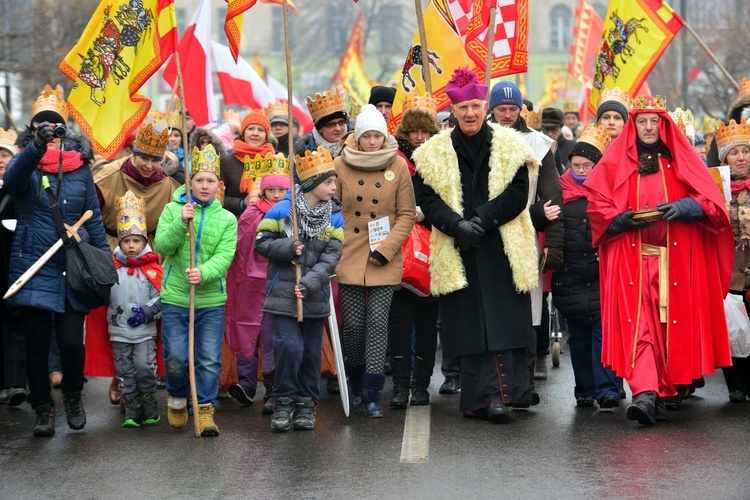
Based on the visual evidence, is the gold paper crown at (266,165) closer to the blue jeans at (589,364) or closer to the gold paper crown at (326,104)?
the gold paper crown at (326,104)

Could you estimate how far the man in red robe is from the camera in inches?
369

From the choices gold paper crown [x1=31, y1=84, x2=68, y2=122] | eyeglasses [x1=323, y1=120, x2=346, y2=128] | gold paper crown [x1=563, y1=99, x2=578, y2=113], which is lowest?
eyeglasses [x1=323, y1=120, x2=346, y2=128]

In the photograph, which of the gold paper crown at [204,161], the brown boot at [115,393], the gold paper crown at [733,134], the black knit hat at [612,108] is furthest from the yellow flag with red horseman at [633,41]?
the brown boot at [115,393]

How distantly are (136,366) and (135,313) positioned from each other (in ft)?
1.13

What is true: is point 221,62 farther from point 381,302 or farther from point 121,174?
point 381,302

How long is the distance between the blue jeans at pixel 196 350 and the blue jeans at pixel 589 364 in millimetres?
2487

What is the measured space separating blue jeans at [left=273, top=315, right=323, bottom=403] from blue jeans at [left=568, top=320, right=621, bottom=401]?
6.07 feet

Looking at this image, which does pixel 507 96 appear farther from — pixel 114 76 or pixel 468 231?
pixel 114 76

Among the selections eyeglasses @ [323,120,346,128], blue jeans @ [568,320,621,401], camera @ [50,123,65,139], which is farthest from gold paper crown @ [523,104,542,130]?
camera @ [50,123,65,139]

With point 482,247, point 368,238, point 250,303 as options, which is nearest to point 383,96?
point 250,303

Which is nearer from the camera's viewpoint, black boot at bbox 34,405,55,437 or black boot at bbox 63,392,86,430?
black boot at bbox 34,405,55,437

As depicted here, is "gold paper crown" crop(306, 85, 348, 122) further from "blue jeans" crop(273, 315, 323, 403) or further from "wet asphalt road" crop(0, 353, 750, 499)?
"wet asphalt road" crop(0, 353, 750, 499)

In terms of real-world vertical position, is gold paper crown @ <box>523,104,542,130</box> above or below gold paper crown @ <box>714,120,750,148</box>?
above

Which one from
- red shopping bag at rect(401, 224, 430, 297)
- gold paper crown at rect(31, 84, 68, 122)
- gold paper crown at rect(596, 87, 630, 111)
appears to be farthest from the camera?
gold paper crown at rect(596, 87, 630, 111)
